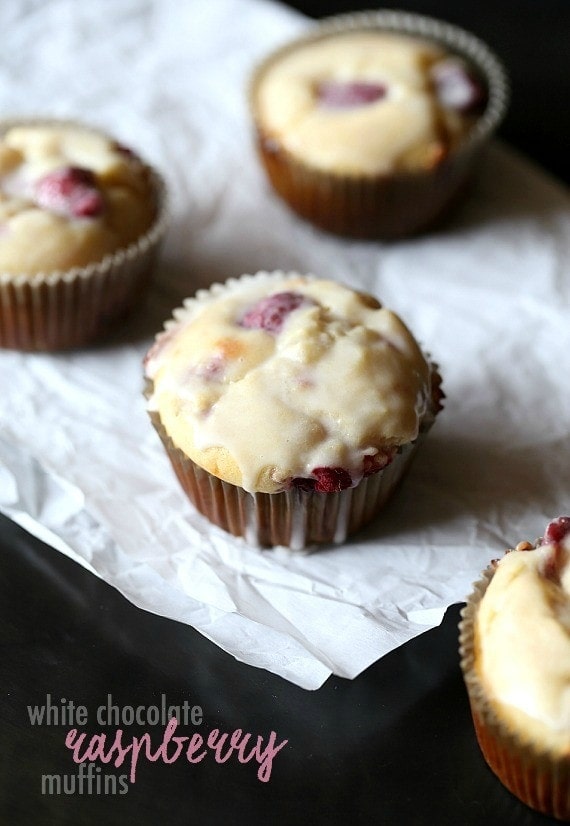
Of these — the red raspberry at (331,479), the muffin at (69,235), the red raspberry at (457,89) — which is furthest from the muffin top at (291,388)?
the red raspberry at (457,89)

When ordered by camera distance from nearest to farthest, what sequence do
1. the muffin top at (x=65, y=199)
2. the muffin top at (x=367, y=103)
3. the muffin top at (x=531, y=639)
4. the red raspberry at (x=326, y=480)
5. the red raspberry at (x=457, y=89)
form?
the muffin top at (x=531, y=639), the red raspberry at (x=326, y=480), the muffin top at (x=65, y=199), the muffin top at (x=367, y=103), the red raspberry at (x=457, y=89)

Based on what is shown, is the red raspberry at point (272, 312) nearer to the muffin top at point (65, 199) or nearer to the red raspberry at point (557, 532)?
the muffin top at point (65, 199)

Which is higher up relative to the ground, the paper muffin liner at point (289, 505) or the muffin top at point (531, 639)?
the muffin top at point (531, 639)

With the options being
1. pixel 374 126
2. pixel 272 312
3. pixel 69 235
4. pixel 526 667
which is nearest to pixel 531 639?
pixel 526 667

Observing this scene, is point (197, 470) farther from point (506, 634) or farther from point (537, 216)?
point (537, 216)

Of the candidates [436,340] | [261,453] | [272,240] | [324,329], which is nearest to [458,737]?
[261,453]
